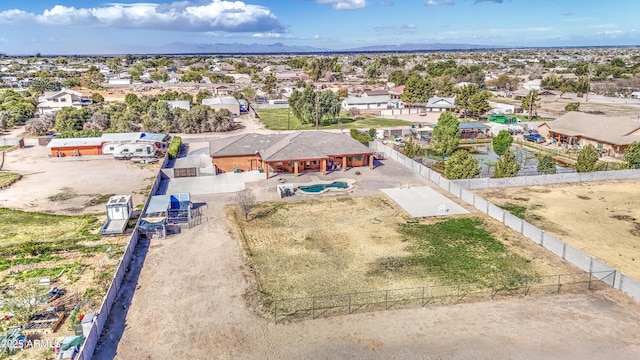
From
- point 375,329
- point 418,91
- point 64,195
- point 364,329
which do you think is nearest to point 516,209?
point 375,329

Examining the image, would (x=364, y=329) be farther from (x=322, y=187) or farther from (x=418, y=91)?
(x=418, y=91)

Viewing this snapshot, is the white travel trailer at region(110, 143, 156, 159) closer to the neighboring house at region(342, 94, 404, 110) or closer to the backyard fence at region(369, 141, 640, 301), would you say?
the backyard fence at region(369, 141, 640, 301)

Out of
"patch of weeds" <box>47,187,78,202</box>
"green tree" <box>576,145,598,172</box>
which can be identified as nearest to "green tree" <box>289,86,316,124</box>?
"patch of weeds" <box>47,187,78,202</box>

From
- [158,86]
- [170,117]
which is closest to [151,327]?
[170,117]

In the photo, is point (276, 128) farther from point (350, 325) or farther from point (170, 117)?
point (350, 325)

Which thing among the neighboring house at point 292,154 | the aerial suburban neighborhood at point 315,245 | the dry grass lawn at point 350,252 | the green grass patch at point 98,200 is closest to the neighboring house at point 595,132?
the aerial suburban neighborhood at point 315,245

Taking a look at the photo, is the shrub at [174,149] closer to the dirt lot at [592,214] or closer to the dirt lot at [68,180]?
the dirt lot at [68,180]
